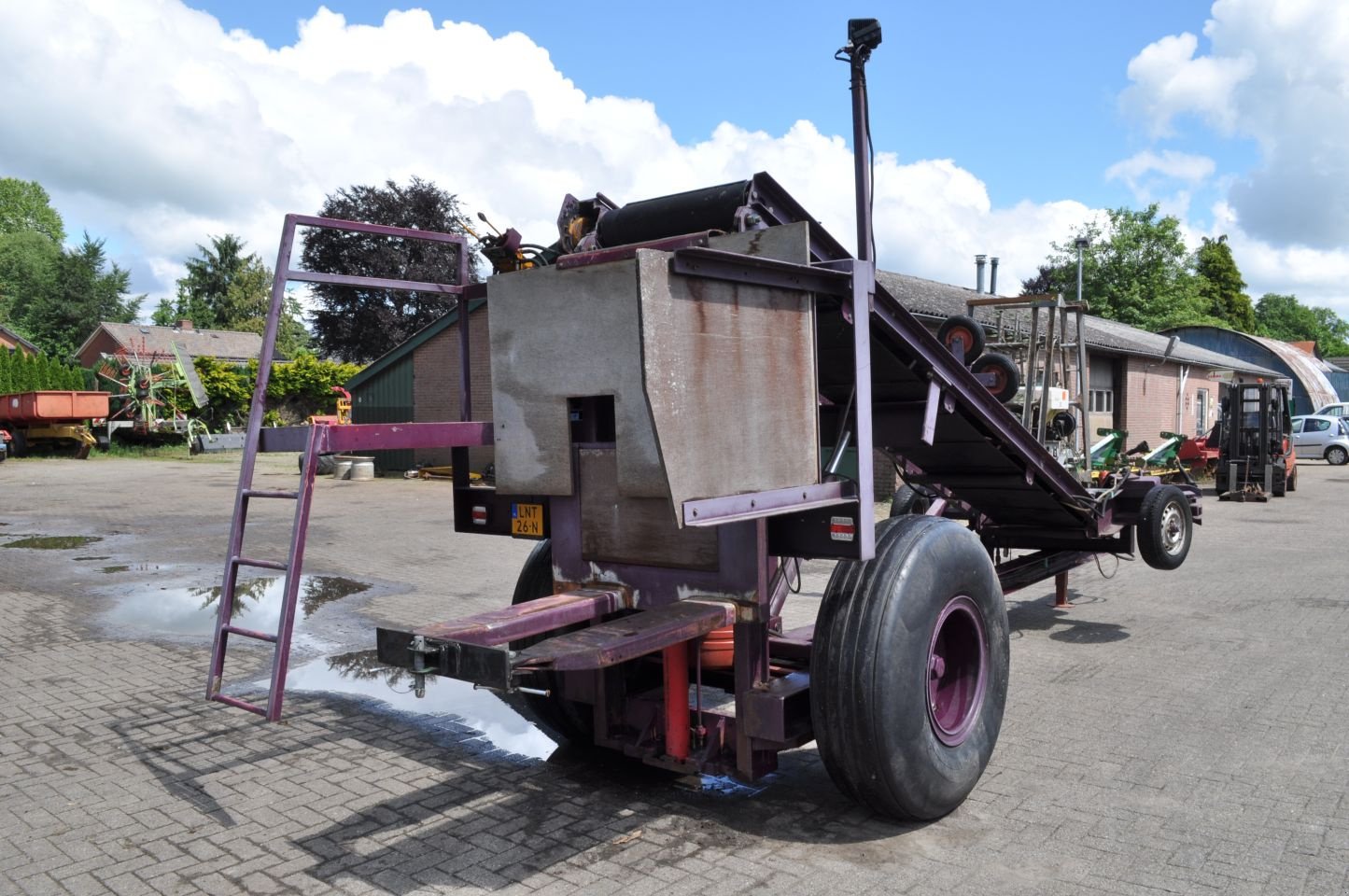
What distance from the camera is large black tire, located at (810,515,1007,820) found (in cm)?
368

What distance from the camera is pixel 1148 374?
2933cm

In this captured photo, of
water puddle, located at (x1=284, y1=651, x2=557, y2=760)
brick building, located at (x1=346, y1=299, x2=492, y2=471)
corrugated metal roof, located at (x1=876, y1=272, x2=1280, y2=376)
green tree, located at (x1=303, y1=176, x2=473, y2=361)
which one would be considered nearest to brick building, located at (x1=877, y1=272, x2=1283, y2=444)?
corrugated metal roof, located at (x1=876, y1=272, x2=1280, y2=376)

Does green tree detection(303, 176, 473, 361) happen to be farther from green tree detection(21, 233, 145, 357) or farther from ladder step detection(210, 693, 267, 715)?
ladder step detection(210, 693, 267, 715)

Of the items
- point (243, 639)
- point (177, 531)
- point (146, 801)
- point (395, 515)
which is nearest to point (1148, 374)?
point (395, 515)

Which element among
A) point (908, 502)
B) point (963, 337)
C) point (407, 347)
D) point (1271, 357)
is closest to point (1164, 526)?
point (908, 502)

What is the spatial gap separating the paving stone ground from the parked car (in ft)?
87.7

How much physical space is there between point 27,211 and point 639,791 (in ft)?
317

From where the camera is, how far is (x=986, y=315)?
1919 cm

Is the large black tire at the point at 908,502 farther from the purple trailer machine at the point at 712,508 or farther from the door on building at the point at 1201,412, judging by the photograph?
the door on building at the point at 1201,412

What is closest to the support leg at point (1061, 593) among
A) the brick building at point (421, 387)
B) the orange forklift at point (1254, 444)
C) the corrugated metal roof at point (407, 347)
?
the orange forklift at point (1254, 444)

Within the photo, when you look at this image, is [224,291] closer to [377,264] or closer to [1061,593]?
[377,264]

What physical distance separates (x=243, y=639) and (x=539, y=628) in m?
4.86

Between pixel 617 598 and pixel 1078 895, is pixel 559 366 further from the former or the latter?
pixel 1078 895

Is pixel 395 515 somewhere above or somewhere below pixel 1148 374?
below
